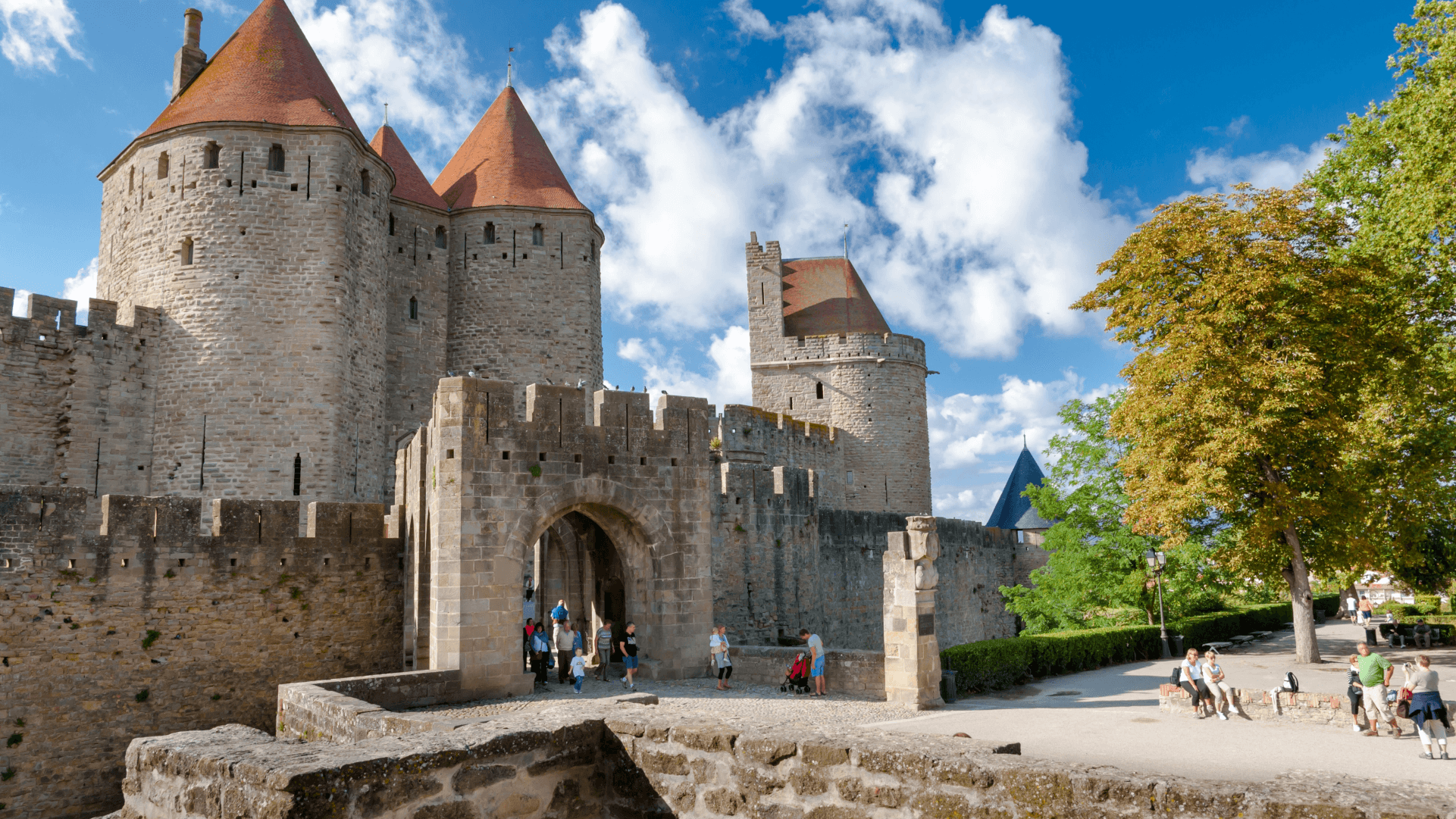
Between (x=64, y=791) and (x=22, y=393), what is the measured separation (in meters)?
9.93

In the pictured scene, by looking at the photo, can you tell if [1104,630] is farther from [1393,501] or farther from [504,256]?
[504,256]

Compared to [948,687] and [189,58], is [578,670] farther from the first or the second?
[189,58]

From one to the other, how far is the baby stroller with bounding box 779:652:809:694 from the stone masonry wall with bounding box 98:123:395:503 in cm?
1211

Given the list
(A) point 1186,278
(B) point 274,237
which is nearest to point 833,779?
(A) point 1186,278

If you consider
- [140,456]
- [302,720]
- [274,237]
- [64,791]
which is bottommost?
[64,791]

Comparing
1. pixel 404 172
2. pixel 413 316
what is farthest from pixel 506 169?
pixel 413 316

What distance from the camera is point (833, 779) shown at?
3.93m

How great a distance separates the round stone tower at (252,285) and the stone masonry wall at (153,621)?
630 cm

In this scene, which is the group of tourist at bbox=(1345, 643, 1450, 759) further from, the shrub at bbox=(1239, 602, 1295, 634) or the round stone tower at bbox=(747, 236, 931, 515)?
the round stone tower at bbox=(747, 236, 931, 515)

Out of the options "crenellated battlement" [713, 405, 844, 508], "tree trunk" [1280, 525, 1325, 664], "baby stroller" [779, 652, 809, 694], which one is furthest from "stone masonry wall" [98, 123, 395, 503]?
"tree trunk" [1280, 525, 1325, 664]

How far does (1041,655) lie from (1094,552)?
7.25 meters

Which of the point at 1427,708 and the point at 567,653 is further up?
the point at 567,653

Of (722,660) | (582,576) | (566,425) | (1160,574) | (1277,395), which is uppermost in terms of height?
(1277,395)

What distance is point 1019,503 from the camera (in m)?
42.3
